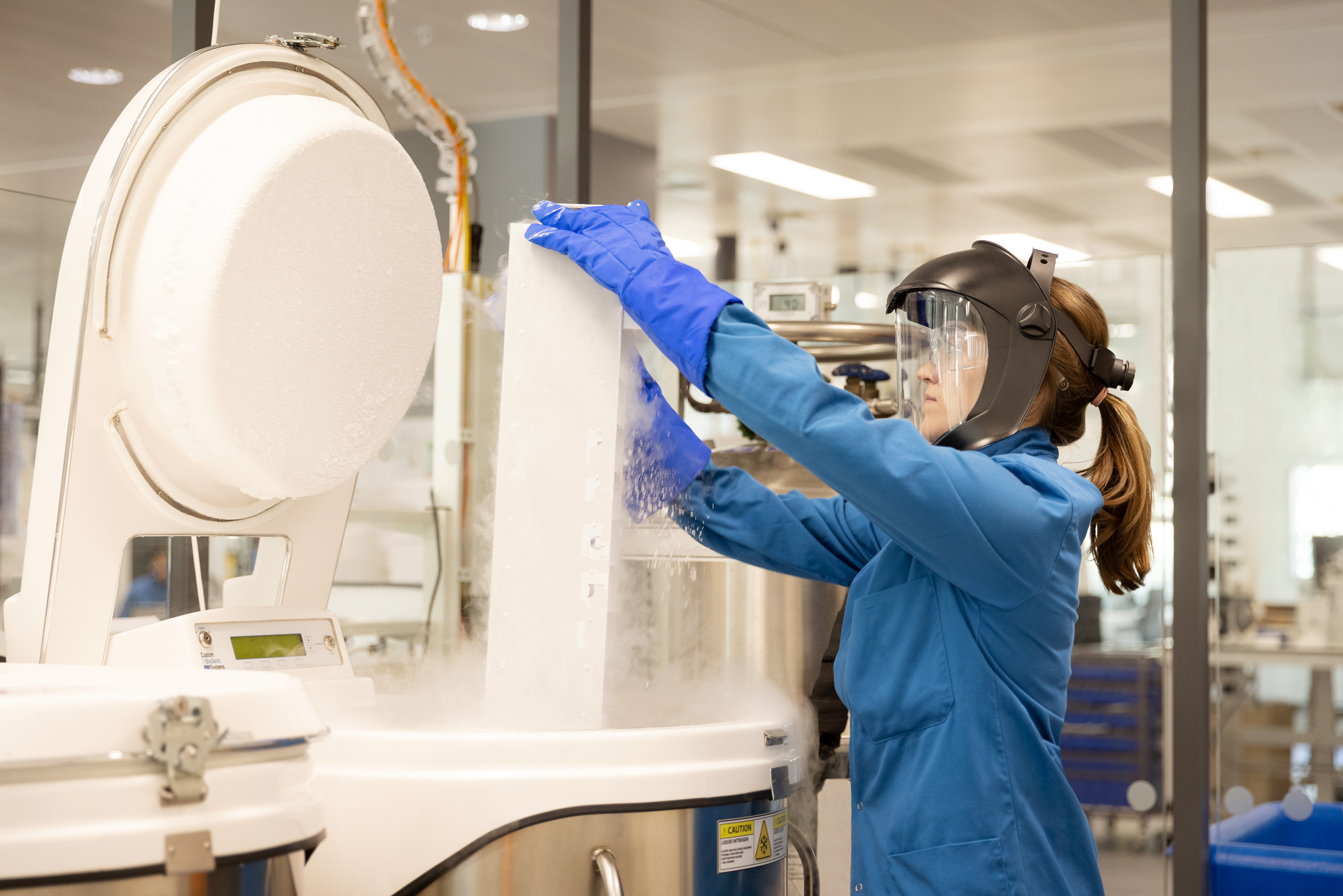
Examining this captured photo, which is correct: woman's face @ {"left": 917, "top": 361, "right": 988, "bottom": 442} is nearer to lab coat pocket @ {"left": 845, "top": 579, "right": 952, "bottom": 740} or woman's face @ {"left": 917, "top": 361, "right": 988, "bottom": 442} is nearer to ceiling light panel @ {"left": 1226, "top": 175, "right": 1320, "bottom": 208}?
lab coat pocket @ {"left": 845, "top": 579, "right": 952, "bottom": 740}

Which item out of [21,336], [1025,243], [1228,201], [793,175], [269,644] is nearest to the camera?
[269,644]

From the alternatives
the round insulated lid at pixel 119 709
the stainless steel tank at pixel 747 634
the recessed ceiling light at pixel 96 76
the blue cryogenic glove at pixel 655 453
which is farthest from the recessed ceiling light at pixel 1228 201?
the round insulated lid at pixel 119 709

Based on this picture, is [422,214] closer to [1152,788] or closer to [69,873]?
[69,873]

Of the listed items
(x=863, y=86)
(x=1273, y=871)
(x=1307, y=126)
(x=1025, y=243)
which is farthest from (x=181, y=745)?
(x=1025, y=243)

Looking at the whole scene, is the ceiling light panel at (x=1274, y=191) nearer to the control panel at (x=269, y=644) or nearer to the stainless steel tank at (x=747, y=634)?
the stainless steel tank at (x=747, y=634)

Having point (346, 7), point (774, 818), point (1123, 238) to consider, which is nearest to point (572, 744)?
point (774, 818)

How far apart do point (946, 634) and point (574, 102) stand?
1138mm

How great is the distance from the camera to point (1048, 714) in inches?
56.8

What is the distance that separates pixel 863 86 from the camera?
16.5 ft

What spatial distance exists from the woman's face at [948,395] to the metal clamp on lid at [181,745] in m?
0.91

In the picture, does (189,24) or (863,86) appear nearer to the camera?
(189,24)

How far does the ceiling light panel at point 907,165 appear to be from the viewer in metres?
6.07

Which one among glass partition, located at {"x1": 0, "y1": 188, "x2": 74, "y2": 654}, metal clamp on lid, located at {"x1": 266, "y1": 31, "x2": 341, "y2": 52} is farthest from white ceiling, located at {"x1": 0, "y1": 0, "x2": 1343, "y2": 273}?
metal clamp on lid, located at {"x1": 266, "y1": 31, "x2": 341, "y2": 52}

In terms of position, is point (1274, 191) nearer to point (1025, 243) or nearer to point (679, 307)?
point (1025, 243)
